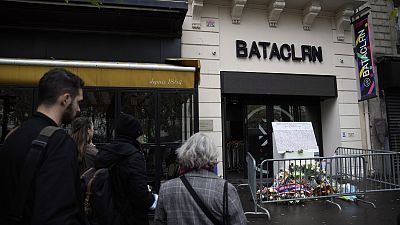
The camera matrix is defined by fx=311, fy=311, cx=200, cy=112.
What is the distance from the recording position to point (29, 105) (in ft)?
22.9

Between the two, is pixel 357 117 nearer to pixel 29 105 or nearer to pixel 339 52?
pixel 339 52

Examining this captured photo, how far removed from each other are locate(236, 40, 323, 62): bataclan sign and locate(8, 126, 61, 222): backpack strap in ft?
26.2

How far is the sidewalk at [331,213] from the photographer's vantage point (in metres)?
5.72

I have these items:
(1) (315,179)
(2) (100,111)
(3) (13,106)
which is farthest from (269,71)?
(3) (13,106)

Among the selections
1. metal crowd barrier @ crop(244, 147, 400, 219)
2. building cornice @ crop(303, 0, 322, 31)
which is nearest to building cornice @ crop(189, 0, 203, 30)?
building cornice @ crop(303, 0, 322, 31)

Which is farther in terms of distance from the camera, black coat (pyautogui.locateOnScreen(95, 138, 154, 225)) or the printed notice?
the printed notice

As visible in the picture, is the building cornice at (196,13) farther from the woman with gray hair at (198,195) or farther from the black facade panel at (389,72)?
the woman with gray hair at (198,195)

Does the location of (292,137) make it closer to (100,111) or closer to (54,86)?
(100,111)

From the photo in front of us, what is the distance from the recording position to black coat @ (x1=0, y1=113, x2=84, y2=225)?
5.10 feet

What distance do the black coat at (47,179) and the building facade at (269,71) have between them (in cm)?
705

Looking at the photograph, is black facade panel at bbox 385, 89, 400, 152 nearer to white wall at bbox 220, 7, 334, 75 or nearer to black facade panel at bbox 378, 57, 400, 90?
black facade panel at bbox 378, 57, 400, 90

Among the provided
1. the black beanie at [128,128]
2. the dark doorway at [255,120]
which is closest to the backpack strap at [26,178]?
the black beanie at [128,128]

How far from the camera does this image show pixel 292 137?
8.02 metres

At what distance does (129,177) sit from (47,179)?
4.38 ft
